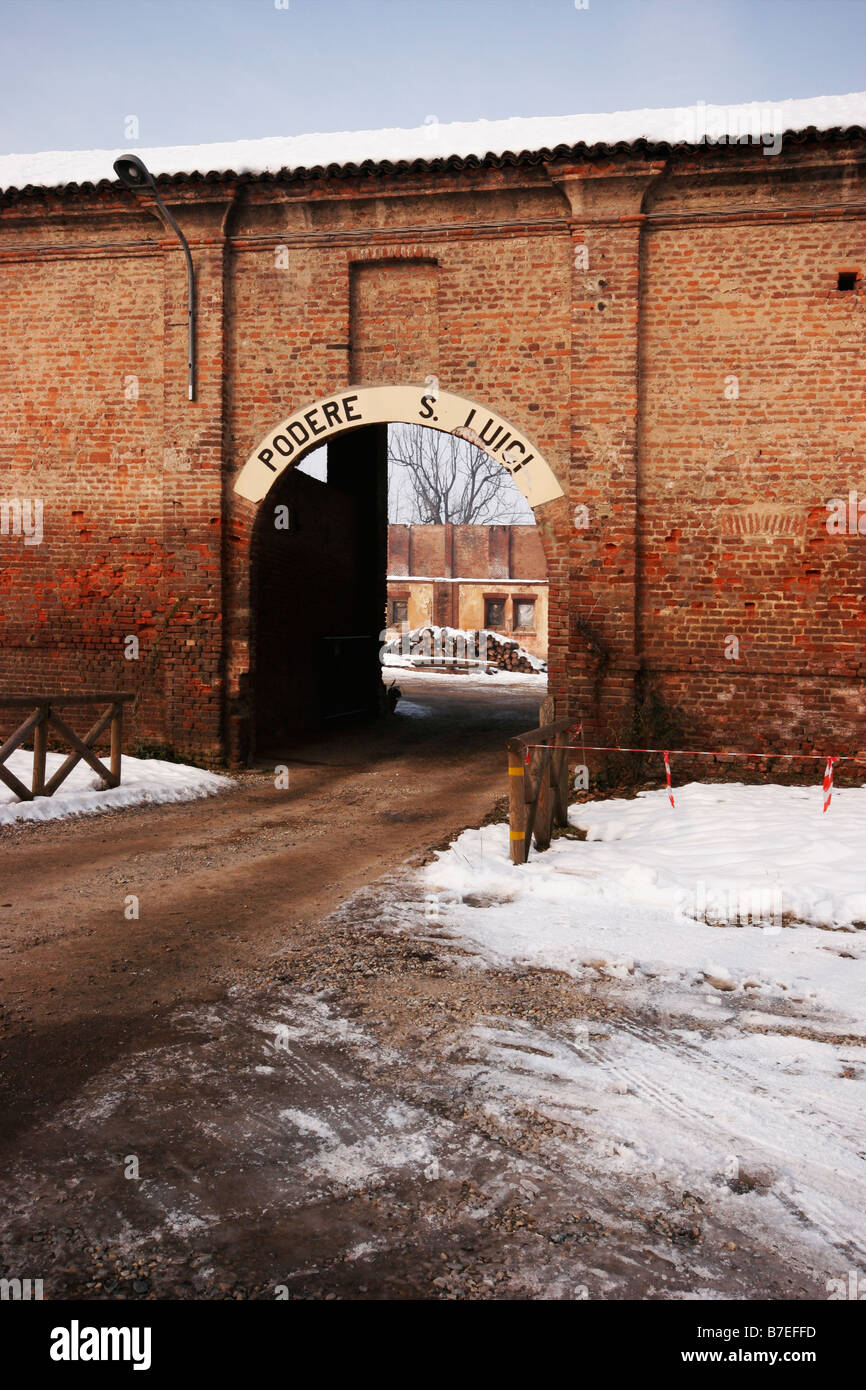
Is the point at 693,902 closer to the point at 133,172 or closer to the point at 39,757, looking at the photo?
the point at 39,757

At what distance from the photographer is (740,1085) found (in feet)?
12.2

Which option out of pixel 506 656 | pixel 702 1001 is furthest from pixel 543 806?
pixel 506 656

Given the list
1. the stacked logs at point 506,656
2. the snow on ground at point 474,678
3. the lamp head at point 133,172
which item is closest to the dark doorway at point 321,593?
the lamp head at point 133,172

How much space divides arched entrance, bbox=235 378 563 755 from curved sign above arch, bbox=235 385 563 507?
0.04 feet

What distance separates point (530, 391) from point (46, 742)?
6425 mm

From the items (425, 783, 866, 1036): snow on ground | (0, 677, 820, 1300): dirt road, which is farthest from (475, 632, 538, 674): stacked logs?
(0, 677, 820, 1300): dirt road

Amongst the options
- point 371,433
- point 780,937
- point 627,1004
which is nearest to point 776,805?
point 780,937

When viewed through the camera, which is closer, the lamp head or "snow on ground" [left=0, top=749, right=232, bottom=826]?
"snow on ground" [left=0, top=749, right=232, bottom=826]

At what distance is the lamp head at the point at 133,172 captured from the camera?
9.44 m

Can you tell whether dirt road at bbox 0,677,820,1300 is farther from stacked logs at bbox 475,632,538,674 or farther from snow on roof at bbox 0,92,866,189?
stacked logs at bbox 475,632,538,674

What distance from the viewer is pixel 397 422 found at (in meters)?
10.4

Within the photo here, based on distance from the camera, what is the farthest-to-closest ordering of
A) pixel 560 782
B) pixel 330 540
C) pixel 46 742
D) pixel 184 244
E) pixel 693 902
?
pixel 330 540, pixel 184 244, pixel 46 742, pixel 560 782, pixel 693 902

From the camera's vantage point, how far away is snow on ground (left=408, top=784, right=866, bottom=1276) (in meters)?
3.14
